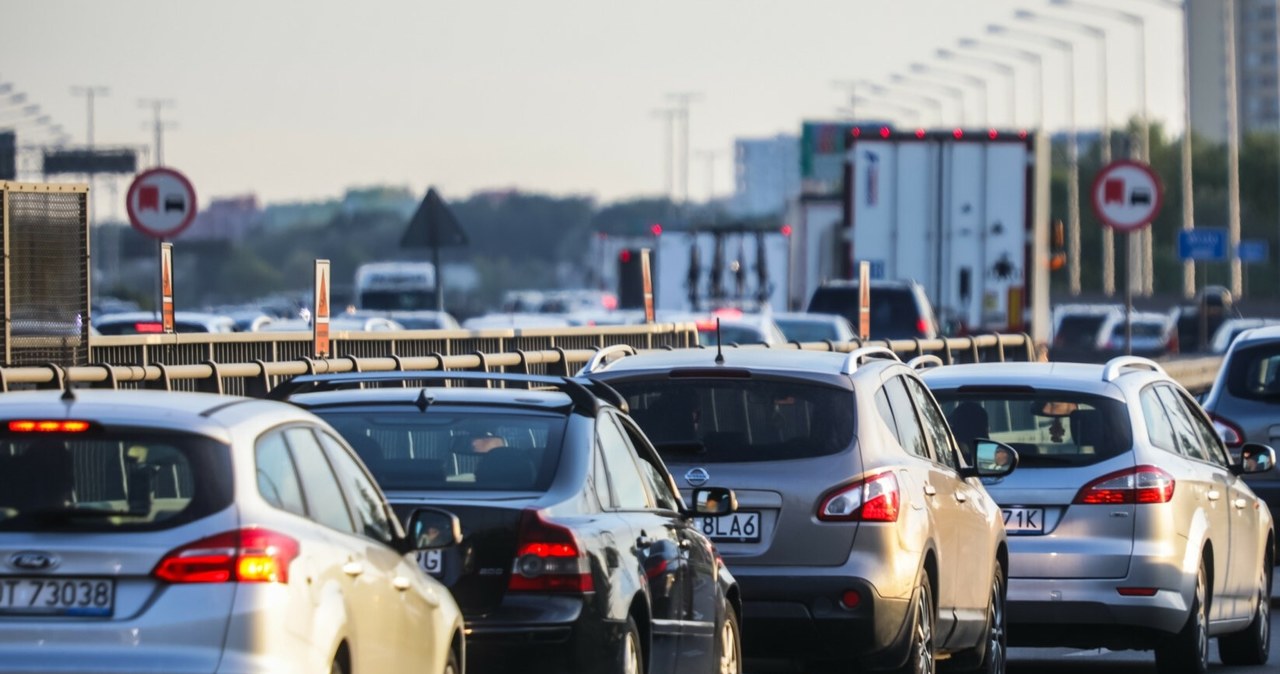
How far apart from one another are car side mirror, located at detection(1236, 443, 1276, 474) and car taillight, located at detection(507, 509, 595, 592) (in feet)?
19.6

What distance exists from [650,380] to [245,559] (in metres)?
4.32

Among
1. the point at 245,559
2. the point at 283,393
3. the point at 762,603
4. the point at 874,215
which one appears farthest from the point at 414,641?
the point at 874,215

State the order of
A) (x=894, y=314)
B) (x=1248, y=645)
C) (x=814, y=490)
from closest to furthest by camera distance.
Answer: (x=814, y=490) < (x=1248, y=645) < (x=894, y=314)

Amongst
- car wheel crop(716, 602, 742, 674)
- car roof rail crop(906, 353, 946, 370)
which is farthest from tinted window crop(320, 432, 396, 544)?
car roof rail crop(906, 353, 946, 370)

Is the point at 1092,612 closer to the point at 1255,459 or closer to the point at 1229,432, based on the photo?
the point at 1255,459

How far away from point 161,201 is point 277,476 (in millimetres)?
14784

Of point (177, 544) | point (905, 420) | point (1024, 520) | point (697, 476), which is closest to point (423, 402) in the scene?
point (697, 476)

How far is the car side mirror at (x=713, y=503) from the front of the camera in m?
9.10

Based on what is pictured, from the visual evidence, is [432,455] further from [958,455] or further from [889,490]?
[958,455]

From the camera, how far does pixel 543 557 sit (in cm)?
792

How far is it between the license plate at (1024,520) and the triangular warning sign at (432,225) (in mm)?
10555

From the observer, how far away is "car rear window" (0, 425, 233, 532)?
20.5ft

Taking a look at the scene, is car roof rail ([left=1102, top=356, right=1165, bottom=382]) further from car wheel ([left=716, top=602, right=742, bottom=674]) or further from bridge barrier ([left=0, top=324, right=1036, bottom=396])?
car wheel ([left=716, top=602, right=742, bottom=674])

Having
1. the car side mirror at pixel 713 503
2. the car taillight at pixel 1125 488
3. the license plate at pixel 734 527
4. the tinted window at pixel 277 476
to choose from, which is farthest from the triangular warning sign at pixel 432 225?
the tinted window at pixel 277 476
